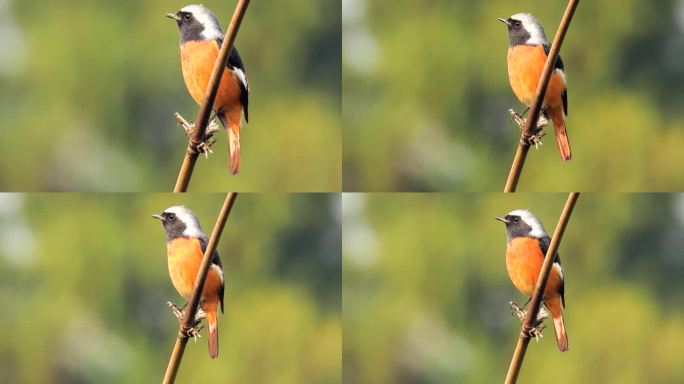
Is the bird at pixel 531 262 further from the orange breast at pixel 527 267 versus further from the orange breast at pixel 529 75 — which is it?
the orange breast at pixel 529 75

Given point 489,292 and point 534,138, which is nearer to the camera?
point 534,138

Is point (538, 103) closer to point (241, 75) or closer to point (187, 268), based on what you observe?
point (241, 75)

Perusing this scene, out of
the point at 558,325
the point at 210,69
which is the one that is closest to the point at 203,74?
the point at 210,69

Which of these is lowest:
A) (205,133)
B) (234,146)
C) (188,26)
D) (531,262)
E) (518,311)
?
(518,311)

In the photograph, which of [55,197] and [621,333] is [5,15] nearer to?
[55,197]

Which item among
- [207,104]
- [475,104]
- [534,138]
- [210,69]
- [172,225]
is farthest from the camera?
[475,104]

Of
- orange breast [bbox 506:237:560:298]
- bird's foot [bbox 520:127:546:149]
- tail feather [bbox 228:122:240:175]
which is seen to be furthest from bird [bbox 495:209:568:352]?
tail feather [bbox 228:122:240:175]

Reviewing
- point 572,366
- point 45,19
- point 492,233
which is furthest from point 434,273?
point 45,19
